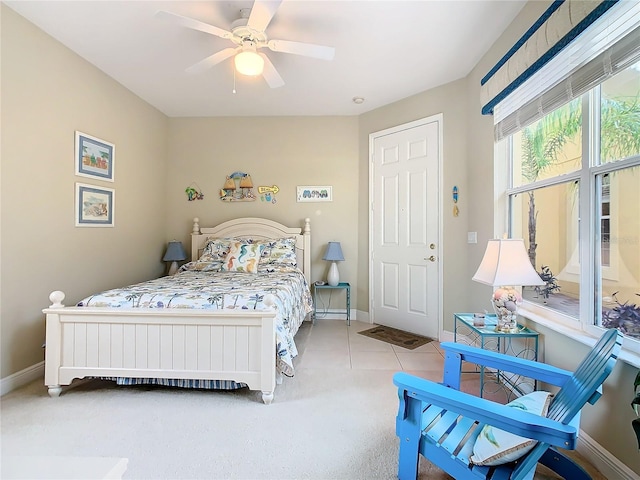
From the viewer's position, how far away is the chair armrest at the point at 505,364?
140cm

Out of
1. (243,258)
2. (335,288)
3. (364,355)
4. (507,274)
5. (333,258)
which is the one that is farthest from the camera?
(335,288)

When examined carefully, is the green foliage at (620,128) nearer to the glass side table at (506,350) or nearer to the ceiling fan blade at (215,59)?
the glass side table at (506,350)

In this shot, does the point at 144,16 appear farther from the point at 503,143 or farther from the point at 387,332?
the point at 387,332

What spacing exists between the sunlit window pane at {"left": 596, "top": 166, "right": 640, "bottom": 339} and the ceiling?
60.2 inches

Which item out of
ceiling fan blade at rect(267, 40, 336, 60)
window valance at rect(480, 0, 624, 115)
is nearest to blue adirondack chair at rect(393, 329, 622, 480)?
window valance at rect(480, 0, 624, 115)

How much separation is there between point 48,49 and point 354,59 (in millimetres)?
2579

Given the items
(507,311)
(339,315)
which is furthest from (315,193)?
(507,311)

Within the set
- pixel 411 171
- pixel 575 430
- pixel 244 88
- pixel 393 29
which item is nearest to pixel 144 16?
pixel 244 88

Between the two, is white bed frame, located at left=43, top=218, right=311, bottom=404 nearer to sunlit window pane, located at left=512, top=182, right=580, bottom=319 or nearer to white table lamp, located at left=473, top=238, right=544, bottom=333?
white table lamp, located at left=473, top=238, right=544, bottom=333

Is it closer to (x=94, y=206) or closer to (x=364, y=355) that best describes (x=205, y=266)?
(x=94, y=206)

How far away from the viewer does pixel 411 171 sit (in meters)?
3.63

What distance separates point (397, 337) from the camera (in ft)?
11.3

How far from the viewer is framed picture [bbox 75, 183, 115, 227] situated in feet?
9.30

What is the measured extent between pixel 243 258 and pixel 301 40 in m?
2.29
